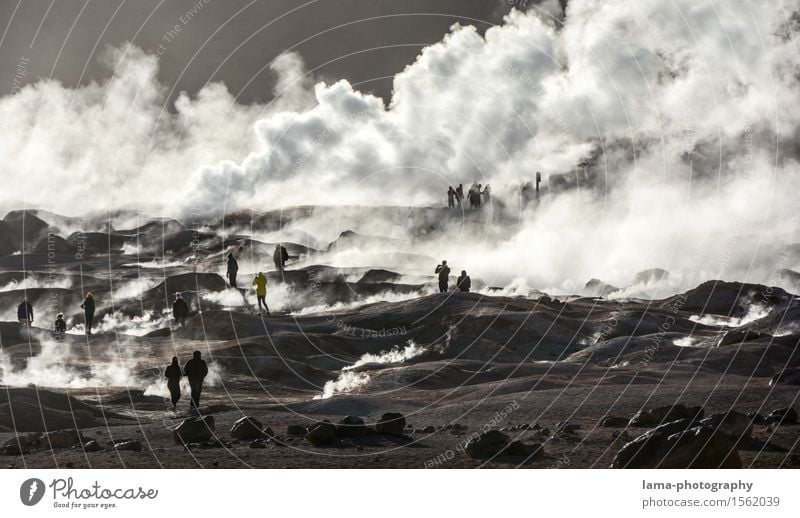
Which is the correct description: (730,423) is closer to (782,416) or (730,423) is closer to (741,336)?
(782,416)

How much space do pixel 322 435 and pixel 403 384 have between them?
1267cm

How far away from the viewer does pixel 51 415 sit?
24.6 metres

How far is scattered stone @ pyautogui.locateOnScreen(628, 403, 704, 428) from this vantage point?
890 inches

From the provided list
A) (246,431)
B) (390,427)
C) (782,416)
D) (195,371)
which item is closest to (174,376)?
(195,371)

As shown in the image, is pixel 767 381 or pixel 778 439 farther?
pixel 767 381

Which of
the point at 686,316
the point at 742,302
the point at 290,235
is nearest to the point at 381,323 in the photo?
the point at 686,316

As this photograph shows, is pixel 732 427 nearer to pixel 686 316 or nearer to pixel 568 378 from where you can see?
pixel 568 378

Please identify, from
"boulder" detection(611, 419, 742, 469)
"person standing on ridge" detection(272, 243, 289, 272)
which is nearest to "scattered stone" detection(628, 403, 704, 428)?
"boulder" detection(611, 419, 742, 469)

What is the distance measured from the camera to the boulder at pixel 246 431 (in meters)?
21.9

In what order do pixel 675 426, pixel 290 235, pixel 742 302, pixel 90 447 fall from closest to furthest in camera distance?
pixel 675 426
pixel 90 447
pixel 742 302
pixel 290 235

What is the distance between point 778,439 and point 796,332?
2422 cm

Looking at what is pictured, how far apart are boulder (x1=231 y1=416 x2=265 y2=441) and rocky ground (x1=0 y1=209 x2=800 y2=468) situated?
0.03m

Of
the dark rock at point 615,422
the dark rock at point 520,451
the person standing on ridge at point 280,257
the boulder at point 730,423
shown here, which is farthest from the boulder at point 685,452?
the person standing on ridge at point 280,257

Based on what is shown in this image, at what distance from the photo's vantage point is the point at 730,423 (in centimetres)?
1959
